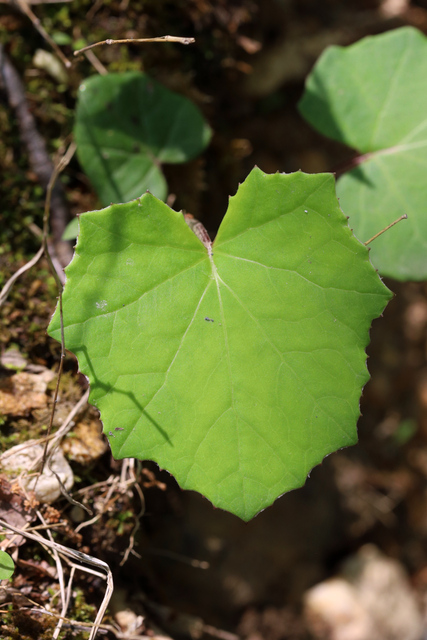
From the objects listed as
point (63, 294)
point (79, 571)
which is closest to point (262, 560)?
point (79, 571)

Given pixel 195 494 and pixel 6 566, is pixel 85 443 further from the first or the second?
pixel 195 494

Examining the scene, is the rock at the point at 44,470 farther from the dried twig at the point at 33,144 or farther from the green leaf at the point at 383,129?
the green leaf at the point at 383,129

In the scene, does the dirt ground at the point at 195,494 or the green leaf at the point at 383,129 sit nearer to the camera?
the dirt ground at the point at 195,494

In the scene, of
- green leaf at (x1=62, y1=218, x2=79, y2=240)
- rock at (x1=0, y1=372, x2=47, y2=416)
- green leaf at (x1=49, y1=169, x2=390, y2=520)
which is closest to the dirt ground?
rock at (x1=0, y1=372, x2=47, y2=416)

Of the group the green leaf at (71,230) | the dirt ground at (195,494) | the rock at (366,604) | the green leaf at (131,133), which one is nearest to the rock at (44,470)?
the dirt ground at (195,494)

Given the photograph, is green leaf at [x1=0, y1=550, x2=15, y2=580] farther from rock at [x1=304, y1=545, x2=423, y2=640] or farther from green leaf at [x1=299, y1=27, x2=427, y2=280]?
rock at [x1=304, y1=545, x2=423, y2=640]
